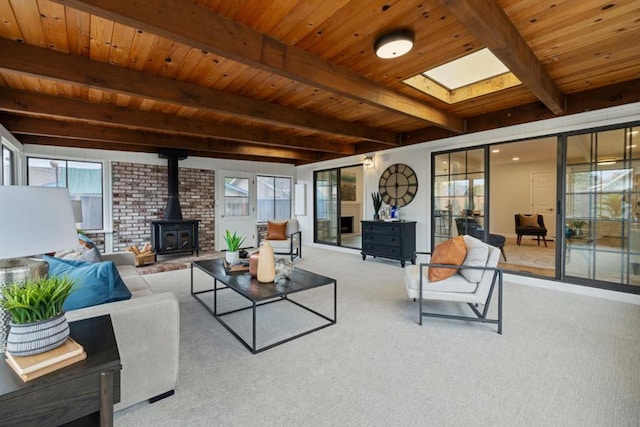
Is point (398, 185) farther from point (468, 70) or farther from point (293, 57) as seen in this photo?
point (293, 57)

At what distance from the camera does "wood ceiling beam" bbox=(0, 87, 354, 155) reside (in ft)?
11.2

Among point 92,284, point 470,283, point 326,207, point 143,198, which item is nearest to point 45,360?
point 92,284

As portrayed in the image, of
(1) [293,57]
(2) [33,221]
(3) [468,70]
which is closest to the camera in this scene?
(2) [33,221]

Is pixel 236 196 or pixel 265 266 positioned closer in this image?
pixel 265 266

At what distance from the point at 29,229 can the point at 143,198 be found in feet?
19.6

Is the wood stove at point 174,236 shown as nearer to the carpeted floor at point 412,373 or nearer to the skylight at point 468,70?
the carpeted floor at point 412,373

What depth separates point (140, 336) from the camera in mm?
1712

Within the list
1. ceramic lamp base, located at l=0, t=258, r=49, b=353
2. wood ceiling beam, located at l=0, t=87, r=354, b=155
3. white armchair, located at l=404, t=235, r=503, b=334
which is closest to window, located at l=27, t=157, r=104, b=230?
wood ceiling beam, located at l=0, t=87, r=354, b=155

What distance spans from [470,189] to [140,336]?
15.7 ft

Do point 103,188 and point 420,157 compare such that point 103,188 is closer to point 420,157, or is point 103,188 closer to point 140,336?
point 140,336

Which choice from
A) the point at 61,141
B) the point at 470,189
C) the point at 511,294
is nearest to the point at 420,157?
the point at 470,189

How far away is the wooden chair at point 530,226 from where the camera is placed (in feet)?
23.8

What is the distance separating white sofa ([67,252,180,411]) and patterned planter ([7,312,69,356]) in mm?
497

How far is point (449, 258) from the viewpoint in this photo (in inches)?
111
